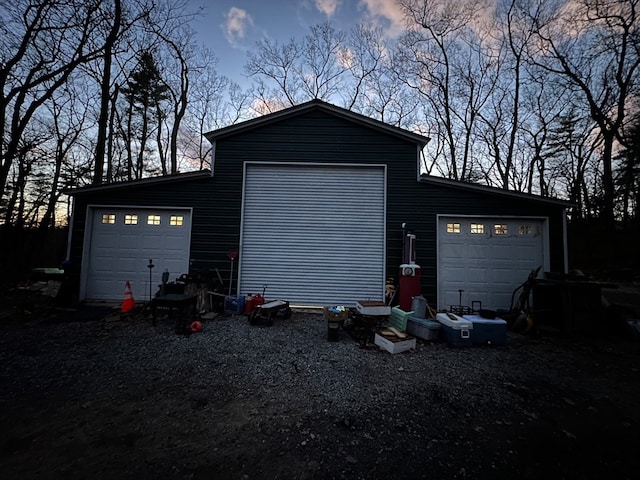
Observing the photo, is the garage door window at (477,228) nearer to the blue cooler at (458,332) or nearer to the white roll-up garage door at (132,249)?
the blue cooler at (458,332)

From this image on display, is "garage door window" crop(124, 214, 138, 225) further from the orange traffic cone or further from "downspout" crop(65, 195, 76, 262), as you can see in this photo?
the orange traffic cone

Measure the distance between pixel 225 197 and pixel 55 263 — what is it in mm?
9478

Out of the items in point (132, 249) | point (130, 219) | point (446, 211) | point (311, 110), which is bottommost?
point (132, 249)

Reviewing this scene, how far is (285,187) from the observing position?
287 inches

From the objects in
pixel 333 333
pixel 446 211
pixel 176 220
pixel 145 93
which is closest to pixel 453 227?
pixel 446 211

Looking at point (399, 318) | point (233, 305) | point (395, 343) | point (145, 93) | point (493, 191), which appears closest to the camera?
point (395, 343)

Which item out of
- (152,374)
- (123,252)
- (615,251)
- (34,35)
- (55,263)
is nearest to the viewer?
(152,374)

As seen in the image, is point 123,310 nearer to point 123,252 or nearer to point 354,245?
point 123,252

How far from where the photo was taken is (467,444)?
221 centimetres

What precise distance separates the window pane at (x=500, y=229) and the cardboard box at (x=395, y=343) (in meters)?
4.42

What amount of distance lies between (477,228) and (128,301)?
9031 millimetres

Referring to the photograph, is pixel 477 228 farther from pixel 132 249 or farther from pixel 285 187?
pixel 132 249

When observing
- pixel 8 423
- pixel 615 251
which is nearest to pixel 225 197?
pixel 8 423

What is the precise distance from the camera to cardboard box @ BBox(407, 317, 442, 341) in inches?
185
